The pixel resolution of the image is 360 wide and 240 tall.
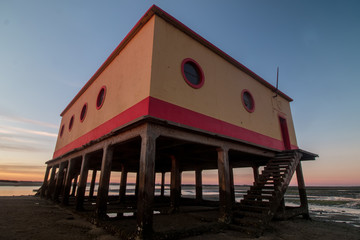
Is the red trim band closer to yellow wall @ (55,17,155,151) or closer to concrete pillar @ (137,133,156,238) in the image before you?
yellow wall @ (55,17,155,151)

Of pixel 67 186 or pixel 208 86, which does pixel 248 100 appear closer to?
pixel 208 86

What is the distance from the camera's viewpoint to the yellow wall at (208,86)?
6.88m

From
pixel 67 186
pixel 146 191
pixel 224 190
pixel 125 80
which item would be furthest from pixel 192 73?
pixel 67 186

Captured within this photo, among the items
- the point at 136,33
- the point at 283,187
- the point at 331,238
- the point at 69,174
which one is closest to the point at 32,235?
the point at 69,174

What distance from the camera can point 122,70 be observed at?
28.4 feet

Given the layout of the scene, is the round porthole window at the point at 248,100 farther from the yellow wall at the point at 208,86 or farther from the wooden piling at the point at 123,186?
the wooden piling at the point at 123,186

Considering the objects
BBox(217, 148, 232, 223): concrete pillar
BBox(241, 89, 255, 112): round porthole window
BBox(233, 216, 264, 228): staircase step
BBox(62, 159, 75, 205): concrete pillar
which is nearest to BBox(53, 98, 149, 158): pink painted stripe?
BBox(62, 159, 75, 205): concrete pillar

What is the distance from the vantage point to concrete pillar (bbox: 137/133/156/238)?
4.98 meters

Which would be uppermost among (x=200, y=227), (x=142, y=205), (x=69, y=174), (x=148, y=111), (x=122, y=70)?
(x=122, y=70)

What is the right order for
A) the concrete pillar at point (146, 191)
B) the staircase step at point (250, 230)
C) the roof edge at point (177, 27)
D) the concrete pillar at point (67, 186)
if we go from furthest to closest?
the concrete pillar at point (67, 186) < the roof edge at point (177, 27) < the staircase step at point (250, 230) < the concrete pillar at point (146, 191)

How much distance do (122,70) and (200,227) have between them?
735 cm

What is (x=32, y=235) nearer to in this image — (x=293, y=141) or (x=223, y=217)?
(x=223, y=217)

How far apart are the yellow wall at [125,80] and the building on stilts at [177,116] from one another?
49 mm

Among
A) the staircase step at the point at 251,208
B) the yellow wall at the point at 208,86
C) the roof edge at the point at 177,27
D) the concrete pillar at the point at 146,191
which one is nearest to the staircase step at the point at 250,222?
the staircase step at the point at 251,208
